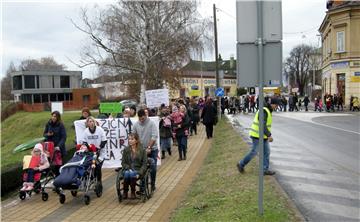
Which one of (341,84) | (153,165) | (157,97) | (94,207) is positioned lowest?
(94,207)

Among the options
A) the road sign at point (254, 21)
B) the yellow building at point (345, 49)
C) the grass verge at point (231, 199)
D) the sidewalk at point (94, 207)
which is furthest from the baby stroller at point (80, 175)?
the yellow building at point (345, 49)

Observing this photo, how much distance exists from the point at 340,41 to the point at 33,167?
4110 centimetres

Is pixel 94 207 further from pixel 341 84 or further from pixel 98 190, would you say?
pixel 341 84

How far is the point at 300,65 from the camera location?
371 ft

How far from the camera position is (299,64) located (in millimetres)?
113375

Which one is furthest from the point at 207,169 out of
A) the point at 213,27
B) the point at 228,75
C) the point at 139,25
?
the point at 228,75

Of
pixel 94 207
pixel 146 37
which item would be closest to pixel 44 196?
pixel 94 207

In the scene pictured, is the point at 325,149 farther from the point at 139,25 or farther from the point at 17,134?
the point at 17,134

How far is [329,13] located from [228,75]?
85.3 meters

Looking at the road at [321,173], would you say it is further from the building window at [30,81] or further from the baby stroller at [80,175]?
the building window at [30,81]

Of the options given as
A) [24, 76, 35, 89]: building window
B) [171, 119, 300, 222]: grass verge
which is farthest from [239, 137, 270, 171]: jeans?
[24, 76, 35, 89]: building window

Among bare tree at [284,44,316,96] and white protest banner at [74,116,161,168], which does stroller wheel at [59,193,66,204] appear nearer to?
white protest banner at [74,116,161,168]

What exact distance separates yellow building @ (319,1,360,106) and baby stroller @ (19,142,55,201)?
37.9 meters

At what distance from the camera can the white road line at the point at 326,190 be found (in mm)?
8391
